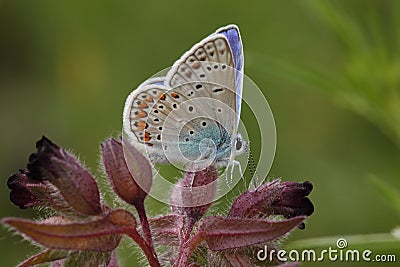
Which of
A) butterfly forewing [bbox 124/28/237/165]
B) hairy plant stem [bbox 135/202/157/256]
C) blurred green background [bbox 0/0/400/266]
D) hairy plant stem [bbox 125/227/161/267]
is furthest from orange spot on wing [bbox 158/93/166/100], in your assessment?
blurred green background [bbox 0/0/400/266]

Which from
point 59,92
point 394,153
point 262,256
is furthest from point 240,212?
point 59,92

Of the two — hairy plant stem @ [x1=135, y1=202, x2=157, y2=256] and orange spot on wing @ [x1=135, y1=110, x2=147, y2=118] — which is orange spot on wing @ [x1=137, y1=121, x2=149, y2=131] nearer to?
orange spot on wing @ [x1=135, y1=110, x2=147, y2=118]

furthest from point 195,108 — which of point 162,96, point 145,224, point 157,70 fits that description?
point 157,70

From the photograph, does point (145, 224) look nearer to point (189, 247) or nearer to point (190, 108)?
point (189, 247)

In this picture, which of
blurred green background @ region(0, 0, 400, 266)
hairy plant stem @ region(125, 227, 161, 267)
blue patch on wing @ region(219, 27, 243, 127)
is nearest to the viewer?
hairy plant stem @ region(125, 227, 161, 267)

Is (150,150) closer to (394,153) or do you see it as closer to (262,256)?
(262,256)

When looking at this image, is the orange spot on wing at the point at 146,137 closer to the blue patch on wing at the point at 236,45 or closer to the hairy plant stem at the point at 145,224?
the hairy plant stem at the point at 145,224
